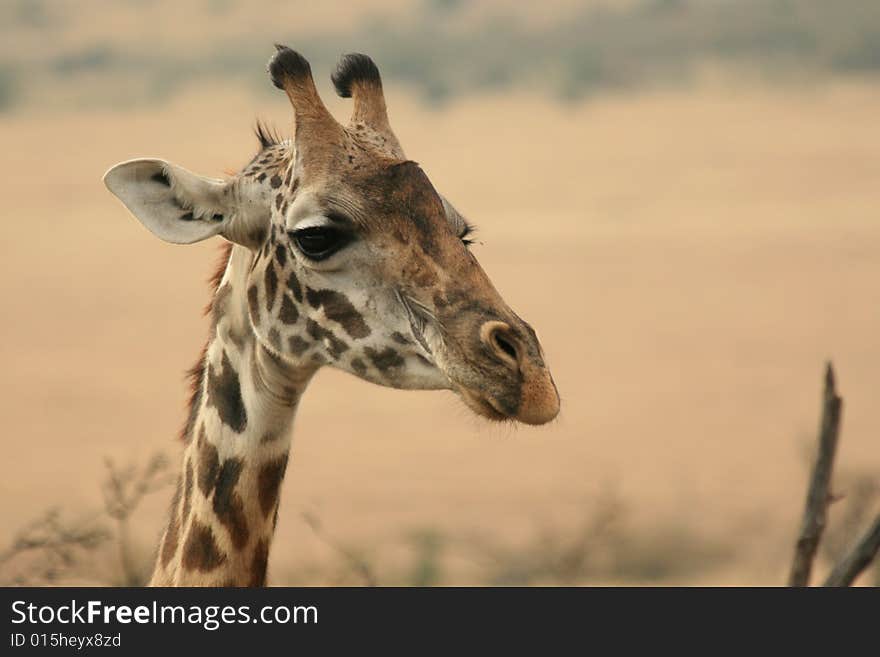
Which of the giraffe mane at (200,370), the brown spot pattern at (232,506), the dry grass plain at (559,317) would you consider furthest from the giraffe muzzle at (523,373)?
the dry grass plain at (559,317)

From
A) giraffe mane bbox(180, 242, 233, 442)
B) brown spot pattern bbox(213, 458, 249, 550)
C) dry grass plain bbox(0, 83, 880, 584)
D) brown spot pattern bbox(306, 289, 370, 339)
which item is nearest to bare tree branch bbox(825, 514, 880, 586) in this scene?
brown spot pattern bbox(306, 289, 370, 339)

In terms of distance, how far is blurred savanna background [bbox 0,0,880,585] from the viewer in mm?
16797

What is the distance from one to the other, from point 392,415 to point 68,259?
760cm

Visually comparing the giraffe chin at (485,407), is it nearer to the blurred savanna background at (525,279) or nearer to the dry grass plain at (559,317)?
the blurred savanna background at (525,279)

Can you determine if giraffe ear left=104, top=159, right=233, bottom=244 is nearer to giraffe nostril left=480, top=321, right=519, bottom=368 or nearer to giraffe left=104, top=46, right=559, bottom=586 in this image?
giraffe left=104, top=46, right=559, bottom=586

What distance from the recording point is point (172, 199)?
6.73m

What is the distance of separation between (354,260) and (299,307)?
32 centimetres

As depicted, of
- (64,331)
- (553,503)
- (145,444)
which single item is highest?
(64,331)

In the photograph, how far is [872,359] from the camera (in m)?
22.2

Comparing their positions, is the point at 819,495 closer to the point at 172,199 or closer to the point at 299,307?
the point at 299,307

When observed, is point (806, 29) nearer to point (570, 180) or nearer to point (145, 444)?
point (570, 180)

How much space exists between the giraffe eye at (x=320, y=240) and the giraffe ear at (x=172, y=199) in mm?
432

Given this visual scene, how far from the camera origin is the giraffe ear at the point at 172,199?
21.9 ft

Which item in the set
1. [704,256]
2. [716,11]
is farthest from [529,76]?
[704,256]
